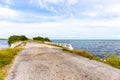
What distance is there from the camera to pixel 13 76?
14.0m

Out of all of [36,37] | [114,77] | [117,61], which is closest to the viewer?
[114,77]

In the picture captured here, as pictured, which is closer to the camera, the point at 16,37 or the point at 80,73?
the point at 80,73

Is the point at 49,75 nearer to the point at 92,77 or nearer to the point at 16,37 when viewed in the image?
the point at 92,77

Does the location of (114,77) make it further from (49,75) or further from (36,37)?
(36,37)

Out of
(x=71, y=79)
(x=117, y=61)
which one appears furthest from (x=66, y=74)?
(x=117, y=61)

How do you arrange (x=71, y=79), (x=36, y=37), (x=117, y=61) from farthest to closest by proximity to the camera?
(x=36, y=37) < (x=117, y=61) < (x=71, y=79)

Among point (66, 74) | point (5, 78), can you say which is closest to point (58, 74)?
point (66, 74)

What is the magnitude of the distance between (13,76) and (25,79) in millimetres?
1186

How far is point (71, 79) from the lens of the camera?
12805 millimetres

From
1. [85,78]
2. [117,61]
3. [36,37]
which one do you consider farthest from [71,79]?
[36,37]

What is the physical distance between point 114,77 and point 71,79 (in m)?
2.34

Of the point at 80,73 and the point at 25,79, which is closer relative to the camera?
the point at 25,79

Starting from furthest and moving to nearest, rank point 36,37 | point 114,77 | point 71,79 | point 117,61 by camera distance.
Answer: point 36,37, point 117,61, point 114,77, point 71,79

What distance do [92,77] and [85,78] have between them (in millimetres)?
466
